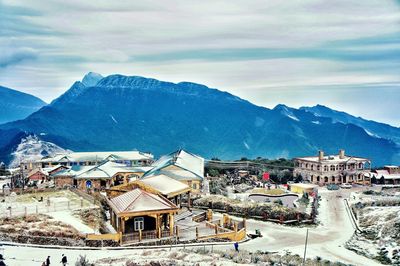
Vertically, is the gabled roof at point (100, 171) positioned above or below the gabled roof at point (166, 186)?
above

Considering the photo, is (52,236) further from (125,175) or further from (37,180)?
(37,180)

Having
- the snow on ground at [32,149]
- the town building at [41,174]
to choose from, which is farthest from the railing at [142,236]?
the snow on ground at [32,149]

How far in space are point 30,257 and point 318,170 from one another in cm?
4904

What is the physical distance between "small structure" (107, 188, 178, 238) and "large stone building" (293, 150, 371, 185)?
40.3 metres

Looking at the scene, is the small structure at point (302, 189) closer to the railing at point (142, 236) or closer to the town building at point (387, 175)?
the town building at point (387, 175)

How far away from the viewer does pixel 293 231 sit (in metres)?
34.5

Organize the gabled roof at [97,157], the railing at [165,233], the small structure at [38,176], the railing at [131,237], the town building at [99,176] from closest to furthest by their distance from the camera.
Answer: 1. the railing at [131,237]
2. the railing at [165,233]
3. the town building at [99,176]
4. the small structure at [38,176]
5. the gabled roof at [97,157]

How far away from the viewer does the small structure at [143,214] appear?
28.8 meters

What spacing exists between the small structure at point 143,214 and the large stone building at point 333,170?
40.3 m

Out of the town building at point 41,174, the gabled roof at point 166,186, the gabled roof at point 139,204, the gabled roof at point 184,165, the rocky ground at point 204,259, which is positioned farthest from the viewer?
the town building at point 41,174

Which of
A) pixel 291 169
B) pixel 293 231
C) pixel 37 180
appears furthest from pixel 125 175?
pixel 291 169

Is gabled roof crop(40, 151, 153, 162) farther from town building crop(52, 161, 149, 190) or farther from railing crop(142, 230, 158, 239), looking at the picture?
railing crop(142, 230, 158, 239)

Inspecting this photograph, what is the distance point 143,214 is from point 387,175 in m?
50.6

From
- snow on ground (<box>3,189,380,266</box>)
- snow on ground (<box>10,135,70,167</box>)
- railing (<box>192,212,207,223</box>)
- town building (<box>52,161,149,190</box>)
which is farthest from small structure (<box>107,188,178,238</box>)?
snow on ground (<box>10,135,70,167</box>)
